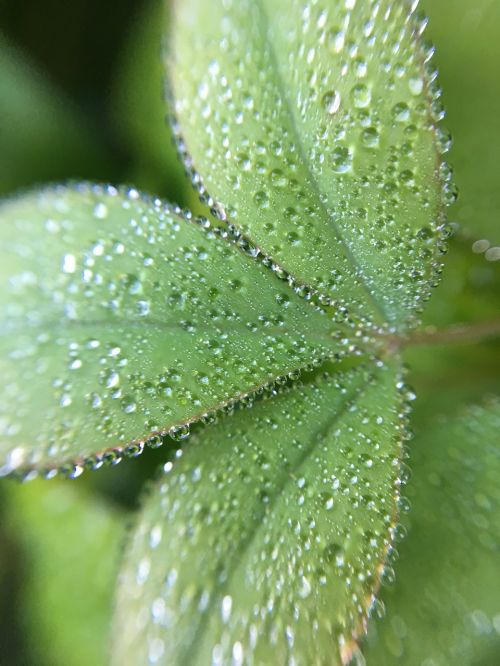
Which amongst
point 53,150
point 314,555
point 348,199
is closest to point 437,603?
point 314,555

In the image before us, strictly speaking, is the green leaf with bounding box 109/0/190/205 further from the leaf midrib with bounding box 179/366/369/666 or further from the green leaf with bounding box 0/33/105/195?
the leaf midrib with bounding box 179/366/369/666

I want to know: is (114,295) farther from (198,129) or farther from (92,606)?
(92,606)

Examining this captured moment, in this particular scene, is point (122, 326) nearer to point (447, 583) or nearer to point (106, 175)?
point (447, 583)

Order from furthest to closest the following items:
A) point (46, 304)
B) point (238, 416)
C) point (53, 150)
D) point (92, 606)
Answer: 1. point (53, 150)
2. point (92, 606)
3. point (238, 416)
4. point (46, 304)

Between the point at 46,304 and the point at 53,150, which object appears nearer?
the point at 46,304

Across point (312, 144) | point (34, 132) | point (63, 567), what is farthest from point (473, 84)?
point (63, 567)

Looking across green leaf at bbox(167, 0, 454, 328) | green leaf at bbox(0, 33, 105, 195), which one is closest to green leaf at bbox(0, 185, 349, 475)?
green leaf at bbox(167, 0, 454, 328)

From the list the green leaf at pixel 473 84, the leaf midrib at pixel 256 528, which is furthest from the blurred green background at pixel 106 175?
the leaf midrib at pixel 256 528
